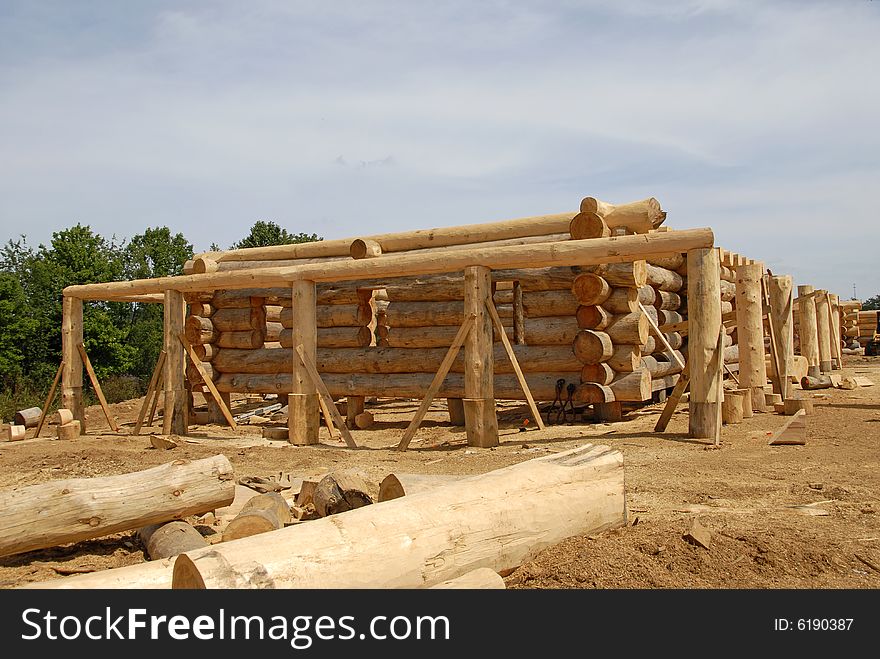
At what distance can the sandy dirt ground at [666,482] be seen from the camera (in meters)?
4.18

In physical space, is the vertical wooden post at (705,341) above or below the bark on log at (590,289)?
below

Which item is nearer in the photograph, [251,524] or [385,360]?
[251,524]

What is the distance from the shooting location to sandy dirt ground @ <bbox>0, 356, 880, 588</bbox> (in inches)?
165

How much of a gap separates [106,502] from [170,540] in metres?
0.61

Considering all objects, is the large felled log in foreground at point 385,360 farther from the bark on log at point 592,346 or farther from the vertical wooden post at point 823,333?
the vertical wooden post at point 823,333

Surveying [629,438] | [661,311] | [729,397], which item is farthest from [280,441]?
[661,311]

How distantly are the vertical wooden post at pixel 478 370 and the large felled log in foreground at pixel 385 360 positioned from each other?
2.74 meters

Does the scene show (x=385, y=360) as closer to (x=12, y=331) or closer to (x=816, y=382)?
(x=816, y=382)

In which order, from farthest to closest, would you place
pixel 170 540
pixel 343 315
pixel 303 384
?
pixel 343 315, pixel 303 384, pixel 170 540

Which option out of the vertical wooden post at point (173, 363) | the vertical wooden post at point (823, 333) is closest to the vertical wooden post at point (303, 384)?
the vertical wooden post at point (173, 363)

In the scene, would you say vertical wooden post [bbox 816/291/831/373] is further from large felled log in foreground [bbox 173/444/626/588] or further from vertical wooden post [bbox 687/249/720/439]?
large felled log in foreground [bbox 173/444/626/588]

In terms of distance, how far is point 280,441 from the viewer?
37.9ft

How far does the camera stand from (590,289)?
1192 cm

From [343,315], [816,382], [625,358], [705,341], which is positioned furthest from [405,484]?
[816,382]
